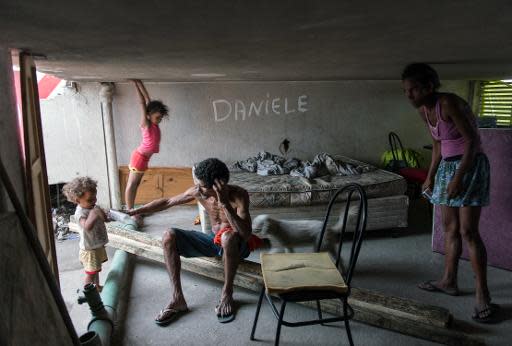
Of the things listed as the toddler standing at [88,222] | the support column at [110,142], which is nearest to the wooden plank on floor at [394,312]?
the toddler standing at [88,222]

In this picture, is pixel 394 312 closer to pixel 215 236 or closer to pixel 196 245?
pixel 215 236

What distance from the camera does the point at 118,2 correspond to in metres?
1.04

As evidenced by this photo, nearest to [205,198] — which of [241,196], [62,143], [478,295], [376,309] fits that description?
[241,196]

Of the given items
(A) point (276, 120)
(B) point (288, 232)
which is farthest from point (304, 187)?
(A) point (276, 120)

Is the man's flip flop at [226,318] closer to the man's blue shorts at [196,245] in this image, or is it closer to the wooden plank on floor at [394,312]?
the wooden plank on floor at [394,312]

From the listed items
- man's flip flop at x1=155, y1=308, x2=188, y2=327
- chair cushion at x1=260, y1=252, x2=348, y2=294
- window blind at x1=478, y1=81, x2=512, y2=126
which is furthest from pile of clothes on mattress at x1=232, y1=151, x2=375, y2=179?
window blind at x1=478, y1=81, x2=512, y2=126

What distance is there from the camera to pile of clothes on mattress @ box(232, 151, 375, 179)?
4871mm

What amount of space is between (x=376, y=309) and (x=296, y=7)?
225cm

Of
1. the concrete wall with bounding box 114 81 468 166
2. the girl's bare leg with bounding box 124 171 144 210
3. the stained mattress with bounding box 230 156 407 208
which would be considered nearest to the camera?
the stained mattress with bounding box 230 156 407 208

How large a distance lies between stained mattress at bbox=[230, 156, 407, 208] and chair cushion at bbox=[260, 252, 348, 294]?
1.77 metres

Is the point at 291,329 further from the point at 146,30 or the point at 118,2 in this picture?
the point at 118,2

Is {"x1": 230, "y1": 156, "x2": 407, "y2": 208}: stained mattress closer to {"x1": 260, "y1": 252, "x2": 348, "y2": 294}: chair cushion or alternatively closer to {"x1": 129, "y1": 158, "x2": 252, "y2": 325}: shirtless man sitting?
{"x1": 129, "y1": 158, "x2": 252, "y2": 325}: shirtless man sitting

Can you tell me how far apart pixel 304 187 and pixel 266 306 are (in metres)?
1.66

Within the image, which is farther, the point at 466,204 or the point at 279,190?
the point at 279,190
